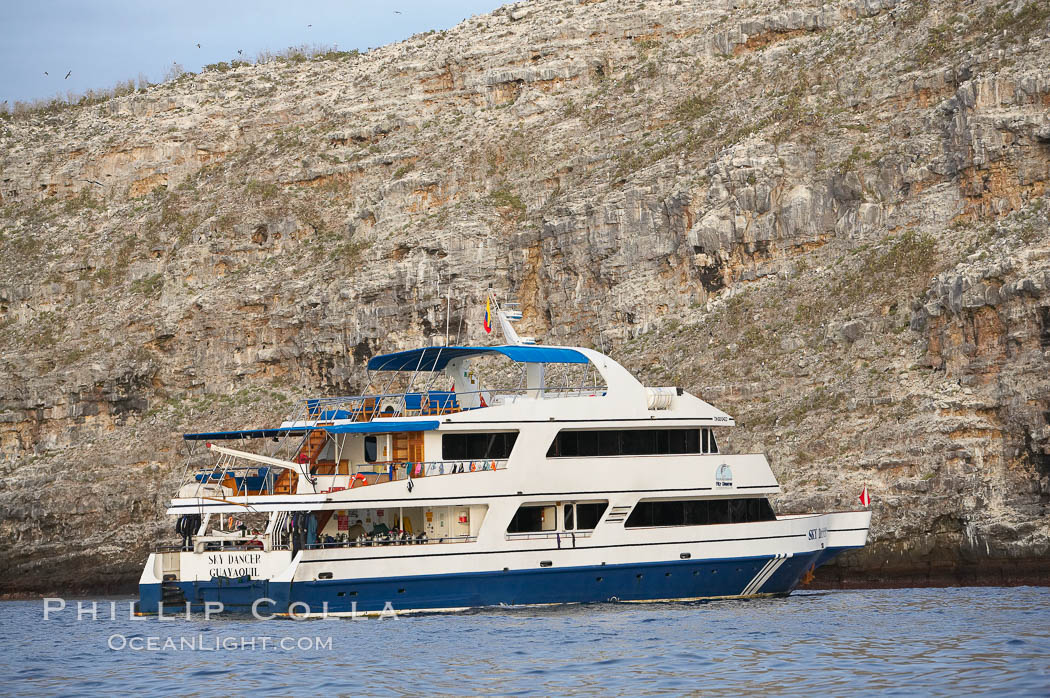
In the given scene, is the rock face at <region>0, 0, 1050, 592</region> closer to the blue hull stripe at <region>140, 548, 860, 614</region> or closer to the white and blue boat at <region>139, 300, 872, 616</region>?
the white and blue boat at <region>139, 300, 872, 616</region>

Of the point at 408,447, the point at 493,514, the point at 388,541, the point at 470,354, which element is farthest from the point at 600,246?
the point at 388,541

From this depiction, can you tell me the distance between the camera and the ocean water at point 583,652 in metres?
18.8

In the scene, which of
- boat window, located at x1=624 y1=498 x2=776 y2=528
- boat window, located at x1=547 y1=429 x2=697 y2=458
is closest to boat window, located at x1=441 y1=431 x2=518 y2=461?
boat window, located at x1=547 y1=429 x2=697 y2=458

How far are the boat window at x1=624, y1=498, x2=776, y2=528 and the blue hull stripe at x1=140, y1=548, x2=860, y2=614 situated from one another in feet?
3.23

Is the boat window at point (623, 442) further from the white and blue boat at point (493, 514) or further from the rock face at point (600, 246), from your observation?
the rock face at point (600, 246)

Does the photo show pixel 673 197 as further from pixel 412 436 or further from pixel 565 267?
pixel 412 436

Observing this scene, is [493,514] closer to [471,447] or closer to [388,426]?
[471,447]

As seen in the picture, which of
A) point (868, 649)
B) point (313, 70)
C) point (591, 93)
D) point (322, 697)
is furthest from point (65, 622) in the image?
point (313, 70)

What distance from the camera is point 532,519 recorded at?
30.1 meters

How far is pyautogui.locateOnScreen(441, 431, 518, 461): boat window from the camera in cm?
3028

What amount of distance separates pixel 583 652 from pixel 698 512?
365 inches

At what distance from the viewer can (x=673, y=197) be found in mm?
55031

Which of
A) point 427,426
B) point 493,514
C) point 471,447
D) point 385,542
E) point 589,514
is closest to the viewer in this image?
point 385,542

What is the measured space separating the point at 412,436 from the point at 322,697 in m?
12.3
